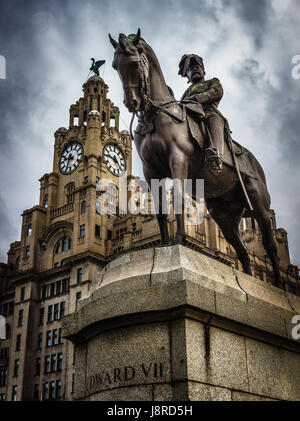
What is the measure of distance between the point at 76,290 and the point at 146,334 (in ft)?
172

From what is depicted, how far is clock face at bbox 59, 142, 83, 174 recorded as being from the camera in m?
72.2

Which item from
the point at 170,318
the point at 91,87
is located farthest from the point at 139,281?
the point at 91,87

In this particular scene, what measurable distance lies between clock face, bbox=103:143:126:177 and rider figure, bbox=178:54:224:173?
61.1 metres

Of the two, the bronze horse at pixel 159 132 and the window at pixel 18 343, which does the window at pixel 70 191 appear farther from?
the bronze horse at pixel 159 132

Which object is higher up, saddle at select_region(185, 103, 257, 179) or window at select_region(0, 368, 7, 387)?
window at select_region(0, 368, 7, 387)

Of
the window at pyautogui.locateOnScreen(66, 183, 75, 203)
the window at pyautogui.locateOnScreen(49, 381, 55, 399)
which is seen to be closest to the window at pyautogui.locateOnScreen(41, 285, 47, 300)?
the window at pyautogui.locateOnScreen(49, 381, 55, 399)

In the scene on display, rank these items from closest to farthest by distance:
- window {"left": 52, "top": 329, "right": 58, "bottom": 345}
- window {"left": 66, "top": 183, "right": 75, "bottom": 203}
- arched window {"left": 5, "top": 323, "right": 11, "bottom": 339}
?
window {"left": 52, "top": 329, "right": 58, "bottom": 345} < arched window {"left": 5, "top": 323, "right": 11, "bottom": 339} < window {"left": 66, "top": 183, "right": 75, "bottom": 203}

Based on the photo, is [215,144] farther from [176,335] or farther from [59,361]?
[59,361]

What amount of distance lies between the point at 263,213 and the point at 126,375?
481cm

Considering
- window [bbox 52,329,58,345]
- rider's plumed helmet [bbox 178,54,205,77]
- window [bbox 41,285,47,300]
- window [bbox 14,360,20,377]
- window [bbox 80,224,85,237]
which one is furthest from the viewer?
window [bbox 41,285,47,300]

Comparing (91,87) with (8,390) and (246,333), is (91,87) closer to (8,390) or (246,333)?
(8,390)

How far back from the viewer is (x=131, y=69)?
8164 mm

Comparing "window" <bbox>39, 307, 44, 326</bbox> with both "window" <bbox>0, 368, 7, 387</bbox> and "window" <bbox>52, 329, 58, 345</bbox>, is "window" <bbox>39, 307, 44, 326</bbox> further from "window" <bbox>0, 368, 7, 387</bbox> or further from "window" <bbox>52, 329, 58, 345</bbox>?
"window" <bbox>0, 368, 7, 387</bbox>

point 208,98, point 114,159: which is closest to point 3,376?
point 114,159
